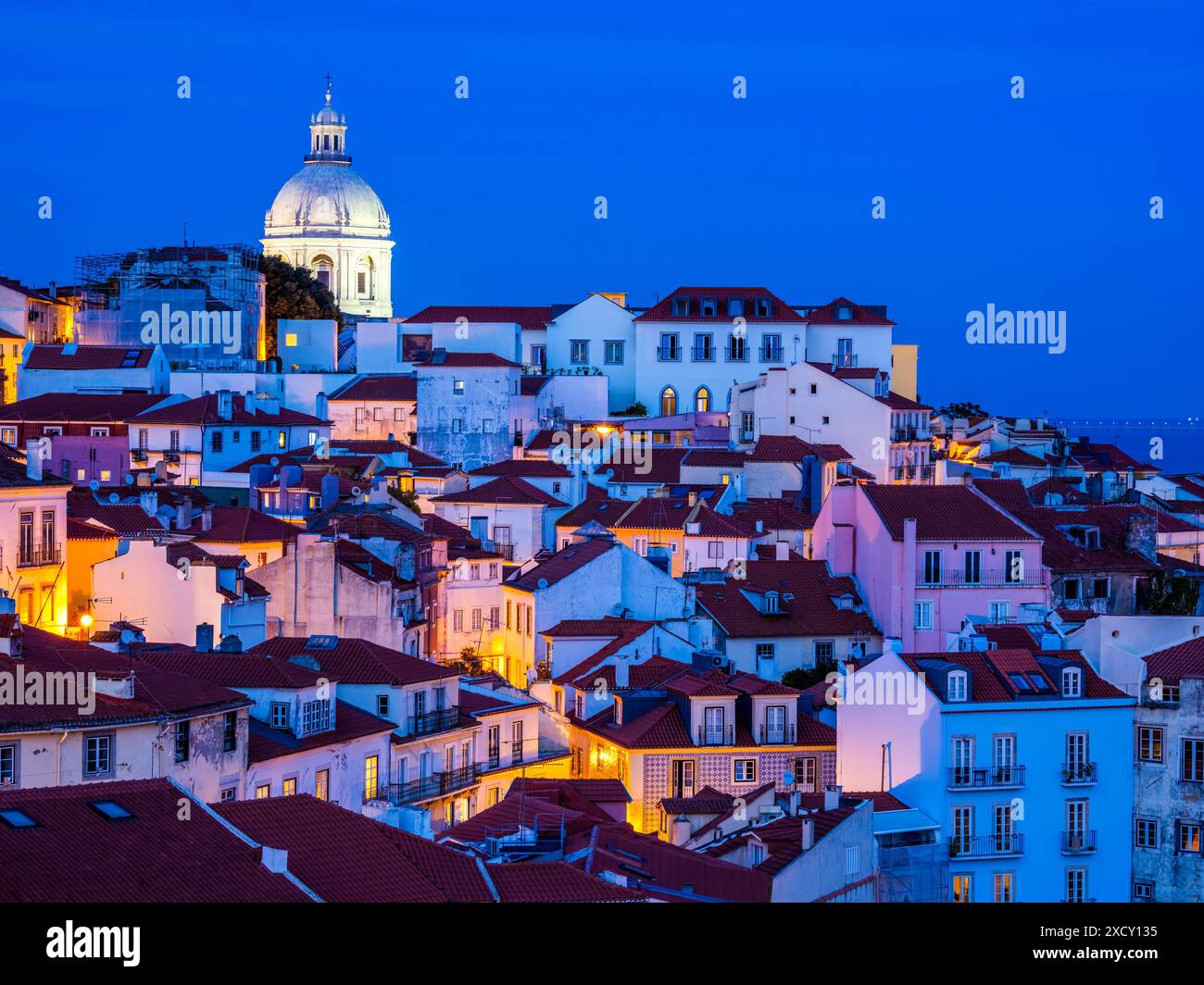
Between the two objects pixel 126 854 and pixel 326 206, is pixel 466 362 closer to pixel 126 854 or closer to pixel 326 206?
pixel 326 206

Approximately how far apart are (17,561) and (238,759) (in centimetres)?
1015

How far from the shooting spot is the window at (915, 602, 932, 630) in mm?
43688

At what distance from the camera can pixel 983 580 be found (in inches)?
1758

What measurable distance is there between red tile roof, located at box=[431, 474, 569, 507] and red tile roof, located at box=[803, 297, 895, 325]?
1842cm

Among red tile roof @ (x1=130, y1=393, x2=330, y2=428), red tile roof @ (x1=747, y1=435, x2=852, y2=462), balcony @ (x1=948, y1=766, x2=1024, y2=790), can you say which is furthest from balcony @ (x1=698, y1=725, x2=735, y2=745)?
red tile roof @ (x1=130, y1=393, x2=330, y2=428)

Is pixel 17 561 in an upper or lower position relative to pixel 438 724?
upper

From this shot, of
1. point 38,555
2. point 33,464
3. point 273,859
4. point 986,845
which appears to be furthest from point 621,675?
point 273,859

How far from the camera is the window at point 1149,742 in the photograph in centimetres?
2973

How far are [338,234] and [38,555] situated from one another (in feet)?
242

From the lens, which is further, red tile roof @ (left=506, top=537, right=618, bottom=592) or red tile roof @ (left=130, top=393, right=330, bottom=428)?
red tile roof @ (left=130, top=393, right=330, bottom=428)

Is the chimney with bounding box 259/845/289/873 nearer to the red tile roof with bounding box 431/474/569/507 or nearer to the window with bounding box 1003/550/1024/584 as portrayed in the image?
the window with bounding box 1003/550/1024/584
